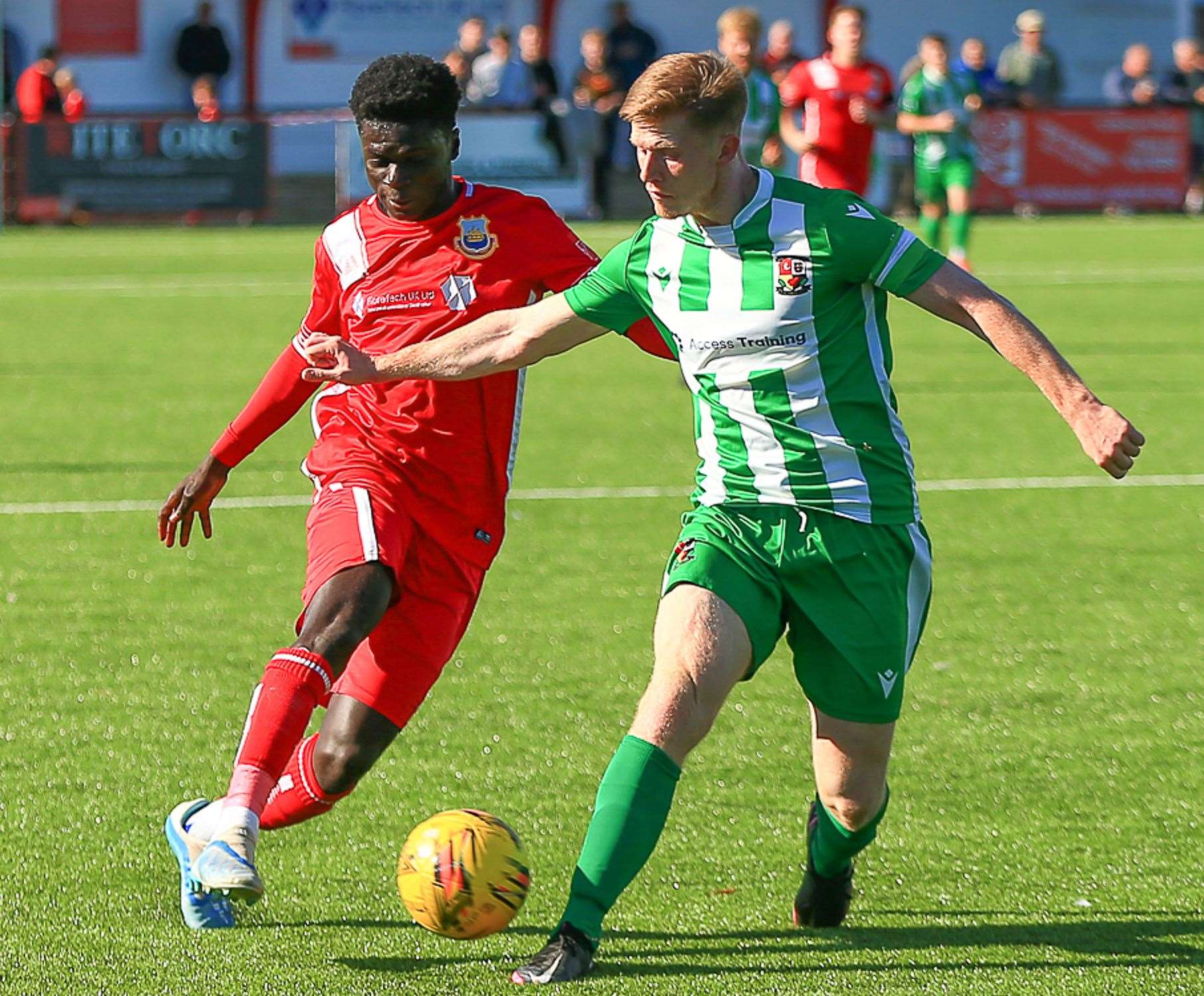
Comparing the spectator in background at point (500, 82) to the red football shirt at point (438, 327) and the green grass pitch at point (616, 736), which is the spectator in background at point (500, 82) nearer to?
the green grass pitch at point (616, 736)

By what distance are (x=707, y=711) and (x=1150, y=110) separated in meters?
26.1

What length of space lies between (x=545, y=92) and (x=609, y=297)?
22927 mm

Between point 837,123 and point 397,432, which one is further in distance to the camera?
point 837,123

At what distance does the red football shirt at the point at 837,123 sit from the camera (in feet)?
56.4

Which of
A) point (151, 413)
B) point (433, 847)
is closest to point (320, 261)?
point (433, 847)

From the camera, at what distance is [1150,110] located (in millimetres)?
28578

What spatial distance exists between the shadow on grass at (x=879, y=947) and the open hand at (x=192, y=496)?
105 centimetres

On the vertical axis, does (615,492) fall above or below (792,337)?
below

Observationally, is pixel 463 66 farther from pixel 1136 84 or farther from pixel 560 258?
pixel 560 258

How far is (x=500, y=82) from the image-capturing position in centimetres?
2633

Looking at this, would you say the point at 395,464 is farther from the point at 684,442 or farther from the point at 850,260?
the point at 684,442

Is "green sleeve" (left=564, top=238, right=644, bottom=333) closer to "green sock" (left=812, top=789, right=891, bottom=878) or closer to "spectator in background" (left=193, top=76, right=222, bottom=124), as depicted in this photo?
"green sock" (left=812, top=789, right=891, bottom=878)

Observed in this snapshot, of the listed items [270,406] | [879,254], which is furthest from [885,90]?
[879,254]

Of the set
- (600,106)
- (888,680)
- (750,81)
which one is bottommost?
(600,106)
